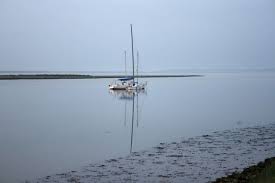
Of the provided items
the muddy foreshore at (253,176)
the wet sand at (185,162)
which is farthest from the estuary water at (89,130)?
the muddy foreshore at (253,176)

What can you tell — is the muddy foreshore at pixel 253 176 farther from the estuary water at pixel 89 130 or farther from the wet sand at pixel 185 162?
the estuary water at pixel 89 130

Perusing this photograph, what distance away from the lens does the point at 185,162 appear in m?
17.5

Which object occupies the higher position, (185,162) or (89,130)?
(185,162)

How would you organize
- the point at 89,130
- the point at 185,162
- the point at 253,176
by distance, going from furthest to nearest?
the point at 89,130 < the point at 185,162 < the point at 253,176

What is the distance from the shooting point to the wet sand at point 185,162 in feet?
50.2

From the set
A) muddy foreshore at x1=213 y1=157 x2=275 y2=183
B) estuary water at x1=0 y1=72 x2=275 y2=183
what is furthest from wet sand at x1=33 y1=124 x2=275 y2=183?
muddy foreshore at x1=213 y1=157 x2=275 y2=183

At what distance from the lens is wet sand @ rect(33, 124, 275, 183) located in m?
15.3

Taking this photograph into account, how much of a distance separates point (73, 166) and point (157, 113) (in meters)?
22.5

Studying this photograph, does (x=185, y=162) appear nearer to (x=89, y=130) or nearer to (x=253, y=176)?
(x=253, y=176)

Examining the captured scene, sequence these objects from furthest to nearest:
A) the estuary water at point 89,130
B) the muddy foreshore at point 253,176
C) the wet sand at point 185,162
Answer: the estuary water at point 89,130 → the wet sand at point 185,162 → the muddy foreshore at point 253,176

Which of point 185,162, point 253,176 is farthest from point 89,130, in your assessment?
point 253,176

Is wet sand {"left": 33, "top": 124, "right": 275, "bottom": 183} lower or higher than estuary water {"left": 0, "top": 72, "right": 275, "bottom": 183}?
higher

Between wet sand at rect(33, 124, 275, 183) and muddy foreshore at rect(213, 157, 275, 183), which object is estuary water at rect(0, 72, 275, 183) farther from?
muddy foreshore at rect(213, 157, 275, 183)

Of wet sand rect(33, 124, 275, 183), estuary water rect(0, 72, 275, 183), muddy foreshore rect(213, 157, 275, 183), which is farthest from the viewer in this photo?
estuary water rect(0, 72, 275, 183)
